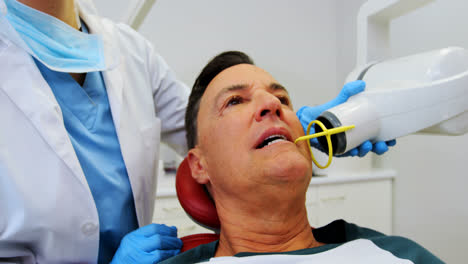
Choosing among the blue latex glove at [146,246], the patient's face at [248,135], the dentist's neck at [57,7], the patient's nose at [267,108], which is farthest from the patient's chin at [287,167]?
the dentist's neck at [57,7]

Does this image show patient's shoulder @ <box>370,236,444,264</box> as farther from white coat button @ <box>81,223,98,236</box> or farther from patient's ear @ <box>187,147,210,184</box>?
white coat button @ <box>81,223,98,236</box>

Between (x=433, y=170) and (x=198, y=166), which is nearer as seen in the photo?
(x=198, y=166)

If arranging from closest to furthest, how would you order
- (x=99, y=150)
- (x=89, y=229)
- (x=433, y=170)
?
(x=89, y=229), (x=99, y=150), (x=433, y=170)

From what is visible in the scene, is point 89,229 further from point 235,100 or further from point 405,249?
point 405,249

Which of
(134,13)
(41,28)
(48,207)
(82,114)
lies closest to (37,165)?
(48,207)

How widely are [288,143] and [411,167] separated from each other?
1.59 metres

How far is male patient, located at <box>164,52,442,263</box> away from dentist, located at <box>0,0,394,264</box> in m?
0.19

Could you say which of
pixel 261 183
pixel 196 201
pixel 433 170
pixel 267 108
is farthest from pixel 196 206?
pixel 433 170

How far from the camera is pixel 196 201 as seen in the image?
42.6 inches

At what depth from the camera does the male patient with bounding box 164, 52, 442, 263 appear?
0.81 metres

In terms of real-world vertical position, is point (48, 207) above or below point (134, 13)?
below

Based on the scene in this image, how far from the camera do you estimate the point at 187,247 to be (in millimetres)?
1057

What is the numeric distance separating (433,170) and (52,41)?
2.04 meters

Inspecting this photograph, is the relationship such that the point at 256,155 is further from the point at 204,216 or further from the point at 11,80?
the point at 11,80
